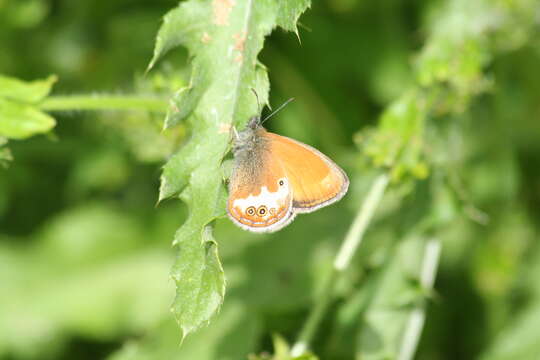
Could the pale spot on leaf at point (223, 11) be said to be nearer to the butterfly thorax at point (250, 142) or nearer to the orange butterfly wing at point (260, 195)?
the butterfly thorax at point (250, 142)

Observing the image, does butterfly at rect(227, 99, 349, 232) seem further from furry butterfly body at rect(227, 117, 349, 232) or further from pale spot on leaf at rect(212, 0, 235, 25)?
pale spot on leaf at rect(212, 0, 235, 25)

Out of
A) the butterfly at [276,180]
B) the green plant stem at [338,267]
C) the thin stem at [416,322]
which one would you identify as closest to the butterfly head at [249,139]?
the butterfly at [276,180]

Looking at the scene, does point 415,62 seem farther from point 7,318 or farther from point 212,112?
point 7,318

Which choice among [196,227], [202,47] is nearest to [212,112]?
[202,47]

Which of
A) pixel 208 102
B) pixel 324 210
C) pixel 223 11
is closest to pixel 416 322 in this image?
pixel 324 210

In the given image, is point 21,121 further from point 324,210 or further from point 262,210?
point 324,210

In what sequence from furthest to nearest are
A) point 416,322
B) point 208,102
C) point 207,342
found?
point 207,342, point 416,322, point 208,102
